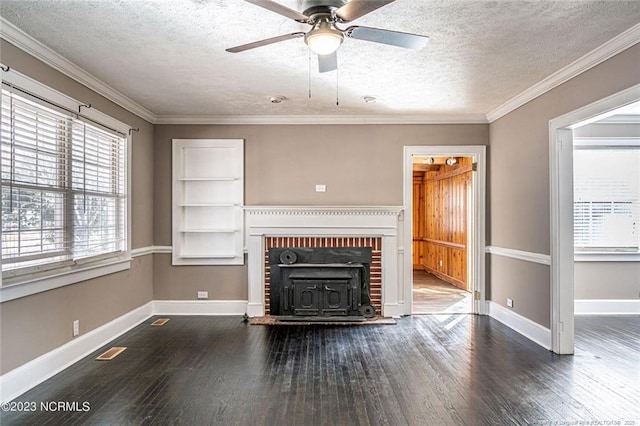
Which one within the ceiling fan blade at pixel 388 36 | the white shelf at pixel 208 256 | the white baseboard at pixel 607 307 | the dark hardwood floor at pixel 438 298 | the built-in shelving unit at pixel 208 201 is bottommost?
the dark hardwood floor at pixel 438 298

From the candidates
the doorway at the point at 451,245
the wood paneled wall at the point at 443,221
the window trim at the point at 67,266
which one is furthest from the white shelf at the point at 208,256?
the wood paneled wall at the point at 443,221

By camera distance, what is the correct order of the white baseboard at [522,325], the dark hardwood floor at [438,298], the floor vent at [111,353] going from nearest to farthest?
the floor vent at [111,353] → the white baseboard at [522,325] → the dark hardwood floor at [438,298]

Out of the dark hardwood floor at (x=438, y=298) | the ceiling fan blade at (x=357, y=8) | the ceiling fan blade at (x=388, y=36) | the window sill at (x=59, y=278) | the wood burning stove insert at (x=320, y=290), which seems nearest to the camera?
the ceiling fan blade at (x=357, y=8)

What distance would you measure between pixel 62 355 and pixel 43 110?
1975 mm

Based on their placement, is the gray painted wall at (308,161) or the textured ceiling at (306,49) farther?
the gray painted wall at (308,161)

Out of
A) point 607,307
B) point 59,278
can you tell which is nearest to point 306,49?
point 59,278

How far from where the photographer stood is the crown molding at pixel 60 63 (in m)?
2.58

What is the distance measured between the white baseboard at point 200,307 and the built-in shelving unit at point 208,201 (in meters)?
0.50

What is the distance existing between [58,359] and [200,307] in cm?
190

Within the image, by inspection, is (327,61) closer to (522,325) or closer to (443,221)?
(522,325)

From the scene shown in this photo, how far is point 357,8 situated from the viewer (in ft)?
6.32

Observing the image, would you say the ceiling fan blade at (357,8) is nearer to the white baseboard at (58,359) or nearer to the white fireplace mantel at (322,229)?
the white fireplace mantel at (322,229)

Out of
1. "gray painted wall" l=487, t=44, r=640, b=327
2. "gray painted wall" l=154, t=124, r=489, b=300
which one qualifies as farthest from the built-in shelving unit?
"gray painted wall" l=487, t=44, r=640, b=327

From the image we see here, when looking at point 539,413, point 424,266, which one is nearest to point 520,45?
point 539,413
